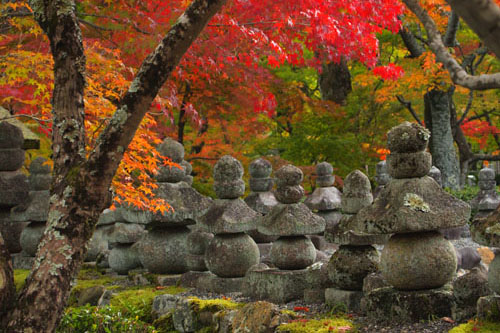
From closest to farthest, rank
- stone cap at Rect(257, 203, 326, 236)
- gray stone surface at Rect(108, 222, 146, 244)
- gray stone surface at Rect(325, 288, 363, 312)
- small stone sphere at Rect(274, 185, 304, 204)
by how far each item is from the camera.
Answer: gray stone surface at Rect(325, 288, 363, 312)
stone cap at Rect(257, 203, 326, 236)
small stone sphere at Rect(274, 185, 304, 204)
gray stone surface at Rect(108, 222, 146, 244)

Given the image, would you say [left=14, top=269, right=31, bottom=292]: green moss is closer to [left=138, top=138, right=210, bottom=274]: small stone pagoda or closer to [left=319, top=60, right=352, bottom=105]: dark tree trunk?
[left=138, top=138, right=210, bottom=274]: small stone pagoda

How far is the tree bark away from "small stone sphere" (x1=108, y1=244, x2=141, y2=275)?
4.76 m

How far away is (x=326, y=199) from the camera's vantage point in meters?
11.5

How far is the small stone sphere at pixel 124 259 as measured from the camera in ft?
29.2

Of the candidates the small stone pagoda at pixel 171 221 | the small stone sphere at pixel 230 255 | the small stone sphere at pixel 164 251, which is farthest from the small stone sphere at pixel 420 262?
the small stone sphere at pixel 164 251

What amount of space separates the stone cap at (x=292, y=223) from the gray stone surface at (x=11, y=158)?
618cm

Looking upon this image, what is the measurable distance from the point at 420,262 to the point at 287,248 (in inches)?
77.0

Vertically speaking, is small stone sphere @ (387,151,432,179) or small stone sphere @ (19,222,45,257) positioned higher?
small stone sphere @ (387,151,432,179)

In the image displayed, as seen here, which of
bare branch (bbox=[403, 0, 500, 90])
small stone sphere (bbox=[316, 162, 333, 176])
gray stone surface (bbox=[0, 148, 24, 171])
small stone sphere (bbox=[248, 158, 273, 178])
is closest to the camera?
bare branch (bbox=[403, 0, 500, 90])

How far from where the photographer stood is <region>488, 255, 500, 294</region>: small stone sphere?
4.28 meters

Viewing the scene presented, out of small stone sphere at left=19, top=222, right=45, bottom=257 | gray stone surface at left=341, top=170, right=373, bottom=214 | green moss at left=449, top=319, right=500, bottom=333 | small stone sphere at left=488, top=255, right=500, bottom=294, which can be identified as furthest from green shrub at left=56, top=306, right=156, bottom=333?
small stone sphere at left=19, top=222, right=45, bottom=257

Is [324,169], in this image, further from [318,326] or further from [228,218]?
[318,326]

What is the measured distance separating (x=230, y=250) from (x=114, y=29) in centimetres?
505

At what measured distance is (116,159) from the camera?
13.4 feet
